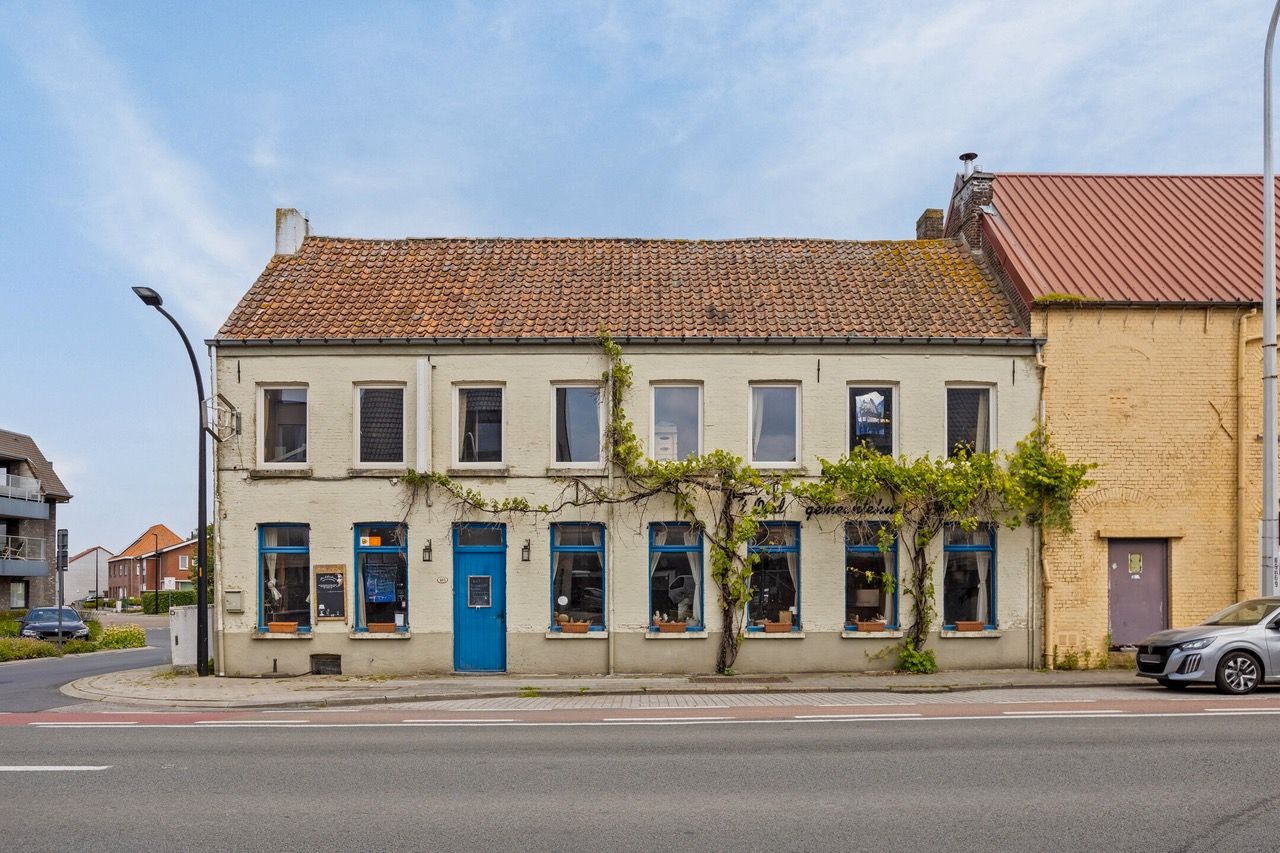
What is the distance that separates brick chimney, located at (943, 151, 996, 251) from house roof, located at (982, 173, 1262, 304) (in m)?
0.28

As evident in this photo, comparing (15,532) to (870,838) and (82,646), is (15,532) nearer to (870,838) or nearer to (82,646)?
(82,646)

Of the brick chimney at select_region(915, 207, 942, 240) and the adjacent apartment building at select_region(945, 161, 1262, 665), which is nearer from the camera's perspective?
the adjacent apartment building at select_region(945, 161, 1262, 665)

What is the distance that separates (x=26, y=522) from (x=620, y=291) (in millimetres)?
51808

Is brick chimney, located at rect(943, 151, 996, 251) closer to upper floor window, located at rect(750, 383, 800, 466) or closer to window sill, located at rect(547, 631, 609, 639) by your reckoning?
upper floor window, located at rect(750, 383, 800, 466)

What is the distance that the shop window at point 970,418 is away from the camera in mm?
19125

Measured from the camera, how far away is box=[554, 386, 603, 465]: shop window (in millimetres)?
19094

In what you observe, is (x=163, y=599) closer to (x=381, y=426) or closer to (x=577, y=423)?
(x=381, y=426)

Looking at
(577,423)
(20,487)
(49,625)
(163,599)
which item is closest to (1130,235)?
(577,423)

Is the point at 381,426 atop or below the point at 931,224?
below

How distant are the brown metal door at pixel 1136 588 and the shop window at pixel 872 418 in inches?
169

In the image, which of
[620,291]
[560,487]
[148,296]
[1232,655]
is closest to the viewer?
[1232,655]

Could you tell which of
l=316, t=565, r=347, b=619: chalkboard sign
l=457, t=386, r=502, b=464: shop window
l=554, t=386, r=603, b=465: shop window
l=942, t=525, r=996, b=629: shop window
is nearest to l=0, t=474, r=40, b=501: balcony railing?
l=316, t=565, r=347, b=619: chalkboard sign

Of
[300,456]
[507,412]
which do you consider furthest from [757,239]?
[300,456]

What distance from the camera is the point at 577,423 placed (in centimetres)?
1916
